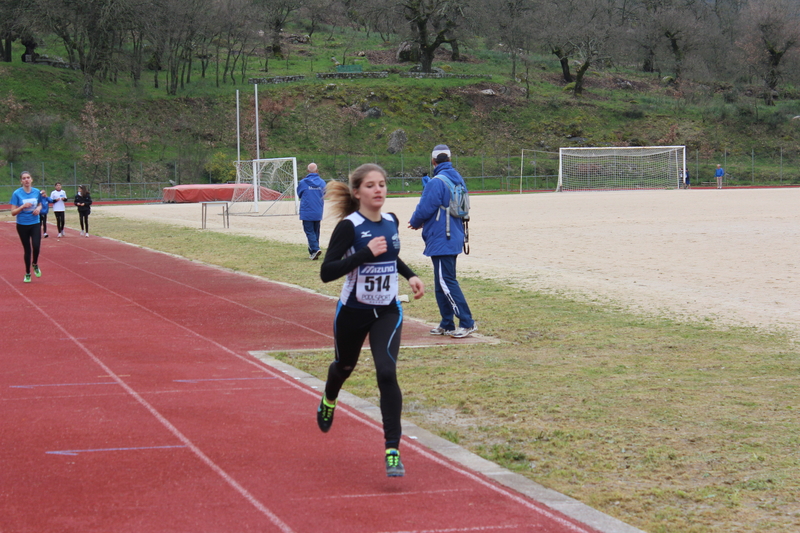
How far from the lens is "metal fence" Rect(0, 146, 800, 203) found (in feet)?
196

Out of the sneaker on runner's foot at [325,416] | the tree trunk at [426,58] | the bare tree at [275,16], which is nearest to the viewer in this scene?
the sneaker on runner's foot at [325,416]

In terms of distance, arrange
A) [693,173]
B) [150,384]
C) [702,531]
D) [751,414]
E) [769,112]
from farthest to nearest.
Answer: [769,112], [693,173], [150,384], [751,414], [702,531]

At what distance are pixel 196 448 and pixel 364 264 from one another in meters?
1.64

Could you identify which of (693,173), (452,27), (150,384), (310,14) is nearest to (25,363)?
(150,384)

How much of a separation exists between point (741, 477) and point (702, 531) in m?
0.91

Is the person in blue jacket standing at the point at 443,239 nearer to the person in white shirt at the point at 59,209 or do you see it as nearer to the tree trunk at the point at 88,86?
the person in white shirt at the point at 59,209

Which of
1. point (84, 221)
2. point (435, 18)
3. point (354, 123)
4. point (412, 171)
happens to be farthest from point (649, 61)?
point (84, 221)

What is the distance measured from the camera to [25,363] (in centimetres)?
827

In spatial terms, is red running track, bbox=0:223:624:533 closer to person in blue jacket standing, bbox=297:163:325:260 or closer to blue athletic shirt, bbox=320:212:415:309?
blue athletic shirt, bbox=320:212:415:309

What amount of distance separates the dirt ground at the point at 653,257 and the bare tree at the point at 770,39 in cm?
6133

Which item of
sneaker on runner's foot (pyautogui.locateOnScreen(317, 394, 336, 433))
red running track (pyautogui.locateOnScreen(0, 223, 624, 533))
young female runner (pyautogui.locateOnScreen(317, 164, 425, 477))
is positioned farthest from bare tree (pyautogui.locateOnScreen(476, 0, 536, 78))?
sneaker on runner's foot (pyautogui.locateOnScreen(317, 394, 336, 433))

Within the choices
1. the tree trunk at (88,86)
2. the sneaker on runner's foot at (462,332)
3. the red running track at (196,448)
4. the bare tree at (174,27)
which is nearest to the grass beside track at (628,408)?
the sneaker on runner's foot at (462,332)

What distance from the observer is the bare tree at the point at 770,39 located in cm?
8538

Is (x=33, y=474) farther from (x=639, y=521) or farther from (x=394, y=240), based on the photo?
(x=639, y=521)
